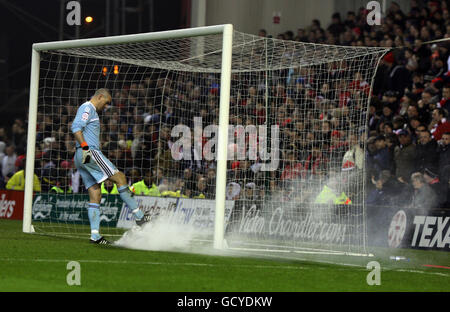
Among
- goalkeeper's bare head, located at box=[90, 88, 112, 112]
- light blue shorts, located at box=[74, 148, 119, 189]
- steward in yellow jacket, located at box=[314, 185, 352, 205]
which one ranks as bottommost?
steward in yellow jacket, located at box=[314, 185, 352, 205]

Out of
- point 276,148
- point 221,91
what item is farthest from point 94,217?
point 276,148

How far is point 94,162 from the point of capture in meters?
11.4

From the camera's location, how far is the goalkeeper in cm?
1129

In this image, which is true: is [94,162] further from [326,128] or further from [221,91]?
[326,128]

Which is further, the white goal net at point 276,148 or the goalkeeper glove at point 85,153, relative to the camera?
the white goal net at point 276,148

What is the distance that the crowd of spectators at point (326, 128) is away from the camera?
1412 cm

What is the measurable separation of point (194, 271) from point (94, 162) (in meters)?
3.55

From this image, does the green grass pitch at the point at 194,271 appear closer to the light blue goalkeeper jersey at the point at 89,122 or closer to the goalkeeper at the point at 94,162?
the goalkeeper at the point at 94,162

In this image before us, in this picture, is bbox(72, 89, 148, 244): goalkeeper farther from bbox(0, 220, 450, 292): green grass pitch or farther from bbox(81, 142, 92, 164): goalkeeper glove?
bbox(0, 220, 450, 292): green grass pitch

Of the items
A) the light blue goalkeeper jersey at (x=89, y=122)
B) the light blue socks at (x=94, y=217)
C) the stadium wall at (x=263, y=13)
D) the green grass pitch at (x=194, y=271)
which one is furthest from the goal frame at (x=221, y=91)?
the stadium wall at (x=263, y=13)

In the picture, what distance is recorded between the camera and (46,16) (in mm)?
24750

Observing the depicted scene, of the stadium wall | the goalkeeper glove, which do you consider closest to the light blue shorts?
the goalkeeper glove

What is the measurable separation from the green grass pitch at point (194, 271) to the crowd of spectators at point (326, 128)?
10.1ft
